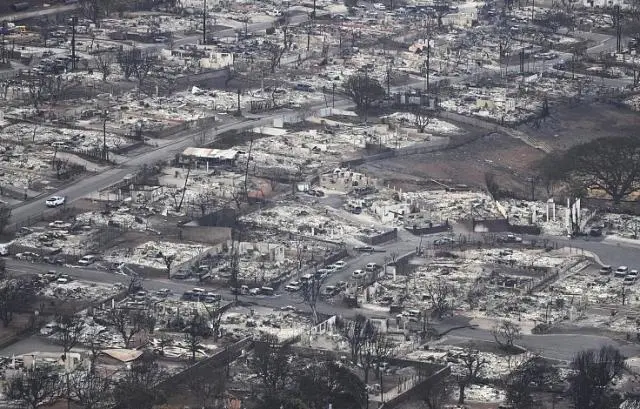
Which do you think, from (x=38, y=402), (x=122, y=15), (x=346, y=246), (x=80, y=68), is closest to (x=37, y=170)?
(x=346, y=246)

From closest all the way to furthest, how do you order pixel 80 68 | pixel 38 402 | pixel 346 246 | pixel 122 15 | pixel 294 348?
1. pixel 38 402
2. pixel 294 348
3. pixel 346 246
4. pixel 80 68
5. pixel 122 15

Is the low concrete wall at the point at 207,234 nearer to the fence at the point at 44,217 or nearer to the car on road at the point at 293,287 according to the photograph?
the fence at the point at 44,217

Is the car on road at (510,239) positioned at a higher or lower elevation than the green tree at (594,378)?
lower

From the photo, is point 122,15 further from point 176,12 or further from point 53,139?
point 53,139

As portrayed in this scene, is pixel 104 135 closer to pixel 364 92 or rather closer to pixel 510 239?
pixel 364 92

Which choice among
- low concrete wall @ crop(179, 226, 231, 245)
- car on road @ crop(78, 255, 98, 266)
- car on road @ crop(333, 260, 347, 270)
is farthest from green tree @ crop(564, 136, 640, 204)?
car on road @ crop(78, 255, 98, 266)

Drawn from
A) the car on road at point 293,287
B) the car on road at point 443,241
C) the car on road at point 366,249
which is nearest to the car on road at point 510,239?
the car on road at point 443,241
